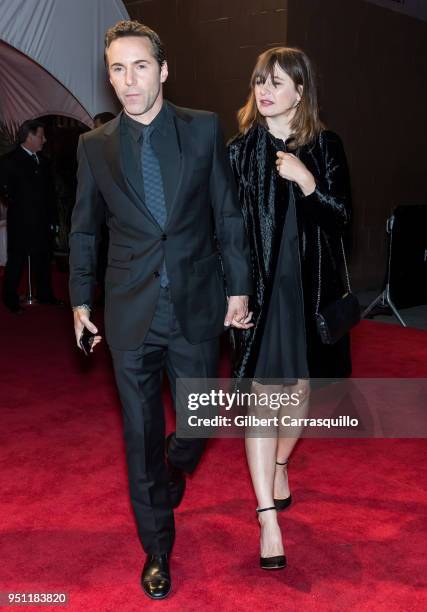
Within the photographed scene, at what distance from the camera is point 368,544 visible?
2.59 metres

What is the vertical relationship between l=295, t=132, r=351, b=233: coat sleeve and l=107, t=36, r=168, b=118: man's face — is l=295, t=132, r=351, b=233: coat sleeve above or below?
below

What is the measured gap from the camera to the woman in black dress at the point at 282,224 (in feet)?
7.68

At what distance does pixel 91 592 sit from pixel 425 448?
1.89 m

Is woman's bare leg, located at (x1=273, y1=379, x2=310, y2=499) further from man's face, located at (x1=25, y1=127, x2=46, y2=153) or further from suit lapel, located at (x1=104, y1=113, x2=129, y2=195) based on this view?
man's face, located at (x1=25, y1=127, x2=46, y2=153)

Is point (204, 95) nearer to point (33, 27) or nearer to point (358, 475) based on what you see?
point (33, 27)

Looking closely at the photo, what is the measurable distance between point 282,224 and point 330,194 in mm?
178

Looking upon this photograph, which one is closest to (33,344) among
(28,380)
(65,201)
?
(28,380)

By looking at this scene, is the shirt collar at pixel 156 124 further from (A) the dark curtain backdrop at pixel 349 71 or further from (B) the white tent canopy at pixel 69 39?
(A) the dark curtain backdrop at pixel 349 71

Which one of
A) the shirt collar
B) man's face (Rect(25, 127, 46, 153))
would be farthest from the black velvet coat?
man's face (Rect(25, 127, 46, 153))

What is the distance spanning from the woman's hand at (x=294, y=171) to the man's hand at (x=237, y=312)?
1.27 feet

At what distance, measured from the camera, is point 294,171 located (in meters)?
2.24

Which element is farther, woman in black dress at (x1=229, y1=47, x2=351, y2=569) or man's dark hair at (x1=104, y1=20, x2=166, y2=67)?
woman in black dress at (x1=229, y1=47, x2=351, y2=569)

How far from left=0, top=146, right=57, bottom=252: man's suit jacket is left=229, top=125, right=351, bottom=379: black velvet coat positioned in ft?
15.7

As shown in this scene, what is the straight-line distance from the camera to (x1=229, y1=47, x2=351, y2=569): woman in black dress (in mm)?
2342
